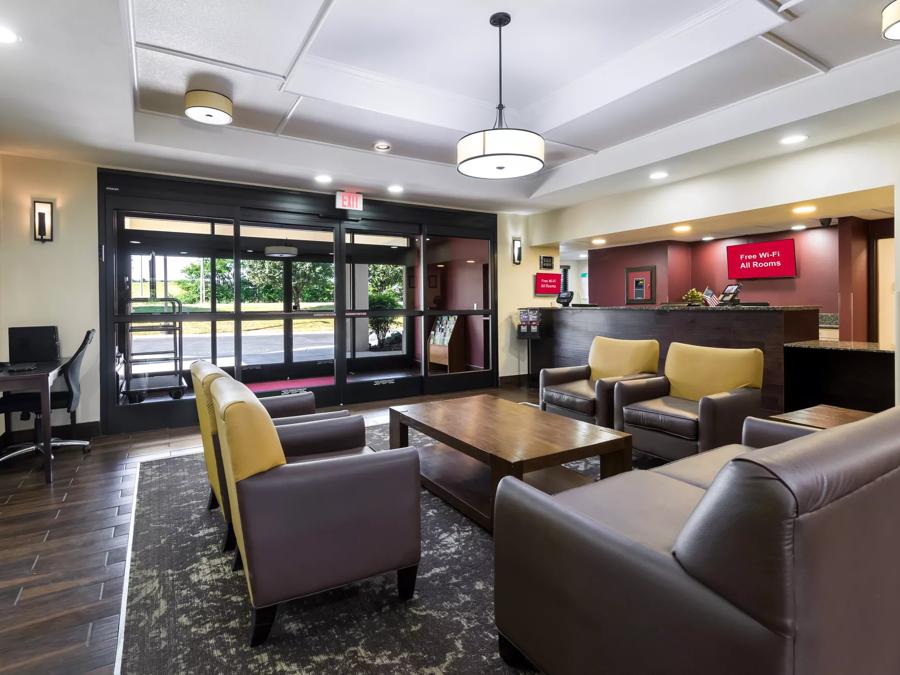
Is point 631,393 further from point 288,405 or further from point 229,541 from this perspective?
point 229,541

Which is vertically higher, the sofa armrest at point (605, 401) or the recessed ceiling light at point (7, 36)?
the recessed ceiling light at point (7, 36)

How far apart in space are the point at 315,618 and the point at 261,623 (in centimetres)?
24

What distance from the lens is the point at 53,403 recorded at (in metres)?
3.94

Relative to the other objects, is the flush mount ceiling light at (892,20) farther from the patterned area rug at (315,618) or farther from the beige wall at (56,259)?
the beige wall at (56,259)

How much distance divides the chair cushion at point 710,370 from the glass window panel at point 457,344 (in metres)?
3.65

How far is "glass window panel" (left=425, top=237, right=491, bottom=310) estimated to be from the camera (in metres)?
7.34

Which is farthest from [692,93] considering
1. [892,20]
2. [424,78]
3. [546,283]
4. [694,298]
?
[546,283]

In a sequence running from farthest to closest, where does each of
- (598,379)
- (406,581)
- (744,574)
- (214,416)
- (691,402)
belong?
(598,379)
(691,402)
(214,416)
(406,581)
(744,574)

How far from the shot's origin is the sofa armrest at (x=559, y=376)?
4625 millimetres

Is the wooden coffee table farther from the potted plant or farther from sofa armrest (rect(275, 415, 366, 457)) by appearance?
the potted plant

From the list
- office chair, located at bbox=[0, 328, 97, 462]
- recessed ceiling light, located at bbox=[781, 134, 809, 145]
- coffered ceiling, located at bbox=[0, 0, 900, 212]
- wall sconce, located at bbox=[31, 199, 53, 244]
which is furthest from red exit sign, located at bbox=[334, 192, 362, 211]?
recessed ceiling light, located at bbox=[781, 134, 809, 145]

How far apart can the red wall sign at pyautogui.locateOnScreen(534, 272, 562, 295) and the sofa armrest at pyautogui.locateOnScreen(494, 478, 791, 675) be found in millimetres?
6245

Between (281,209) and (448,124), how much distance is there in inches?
93.1

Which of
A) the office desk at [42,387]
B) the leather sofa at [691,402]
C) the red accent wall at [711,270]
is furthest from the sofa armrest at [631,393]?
the red accent wall at [711,270]
